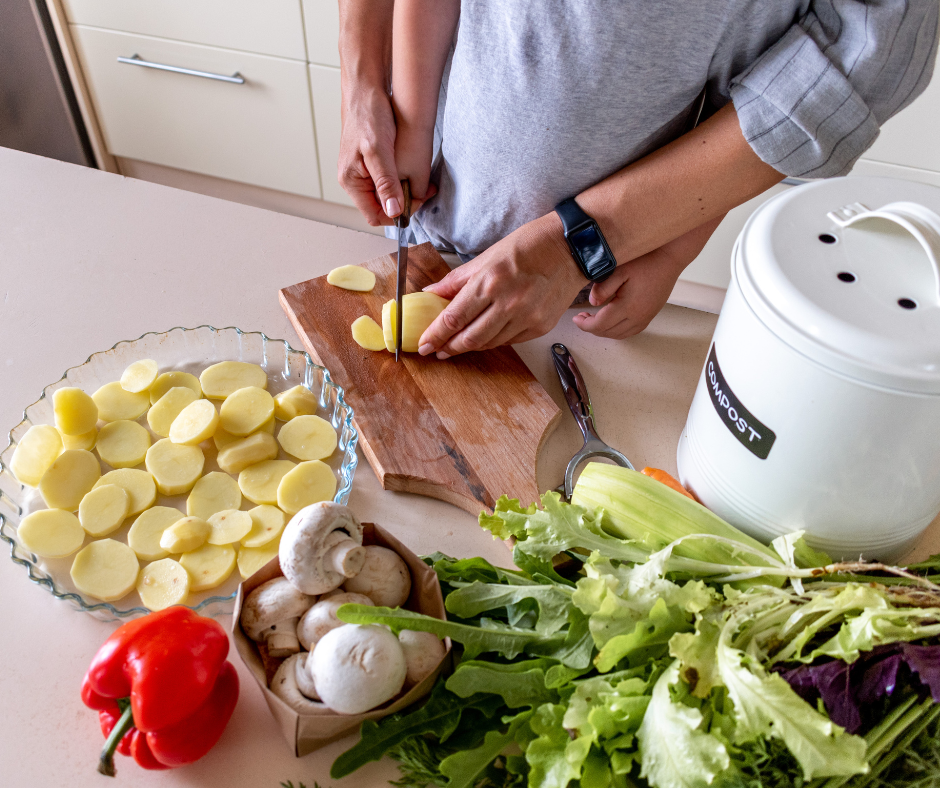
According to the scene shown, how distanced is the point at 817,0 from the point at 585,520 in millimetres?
694

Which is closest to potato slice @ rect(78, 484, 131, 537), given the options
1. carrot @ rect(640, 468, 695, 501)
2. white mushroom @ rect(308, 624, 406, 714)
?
white mushroom @ rect(308, 624, 406, 714)

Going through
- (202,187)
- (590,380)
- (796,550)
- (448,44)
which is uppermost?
(448,44)

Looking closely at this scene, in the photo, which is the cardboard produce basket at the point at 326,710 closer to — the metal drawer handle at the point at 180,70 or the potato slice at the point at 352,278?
the potato slice at the point at 352,278

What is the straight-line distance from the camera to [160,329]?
42.1 inches

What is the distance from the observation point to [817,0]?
0.87m

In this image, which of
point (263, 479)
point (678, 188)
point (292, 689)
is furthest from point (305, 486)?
point (678, 188)

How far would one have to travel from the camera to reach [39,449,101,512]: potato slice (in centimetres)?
80

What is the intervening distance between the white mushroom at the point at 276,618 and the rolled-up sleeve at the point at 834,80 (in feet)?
2.43

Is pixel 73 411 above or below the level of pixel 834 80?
below

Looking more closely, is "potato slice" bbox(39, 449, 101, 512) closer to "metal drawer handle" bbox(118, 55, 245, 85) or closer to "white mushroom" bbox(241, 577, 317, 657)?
"white mushroom" bbox(241, 577, 317, 657)

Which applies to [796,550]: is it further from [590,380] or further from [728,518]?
[590,380]

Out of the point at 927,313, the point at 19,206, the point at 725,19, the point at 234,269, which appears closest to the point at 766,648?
the point at 927,313

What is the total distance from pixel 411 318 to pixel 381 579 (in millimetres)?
460

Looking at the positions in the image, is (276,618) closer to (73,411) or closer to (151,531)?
(151,531)
